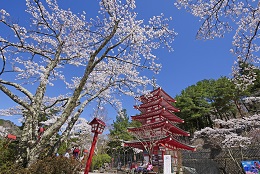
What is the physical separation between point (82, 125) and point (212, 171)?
12.7 meters

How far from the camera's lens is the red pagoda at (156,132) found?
49.2ft

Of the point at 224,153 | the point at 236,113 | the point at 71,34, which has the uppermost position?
the point at 236,113

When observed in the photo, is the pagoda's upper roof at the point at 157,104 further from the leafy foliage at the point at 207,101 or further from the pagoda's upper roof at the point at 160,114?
the leafy foliage at the point at 207,101

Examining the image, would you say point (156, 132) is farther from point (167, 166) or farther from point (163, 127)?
point (167, 166)

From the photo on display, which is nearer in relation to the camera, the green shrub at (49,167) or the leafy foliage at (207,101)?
the green shrub at (49,167)

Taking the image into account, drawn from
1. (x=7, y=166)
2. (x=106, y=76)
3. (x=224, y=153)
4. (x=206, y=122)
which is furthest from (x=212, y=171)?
(x=206, y=122)

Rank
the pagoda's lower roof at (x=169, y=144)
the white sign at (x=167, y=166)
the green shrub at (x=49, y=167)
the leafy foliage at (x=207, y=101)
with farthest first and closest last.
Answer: the leafy foliage at (x=207, y=101) < the pagoda's lower roof at (x=169, y=144) < the white sign at (x=167, y=166) < the green shrub at (x=49, y=167)

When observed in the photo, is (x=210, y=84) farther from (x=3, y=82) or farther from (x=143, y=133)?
(x=3, y=82)

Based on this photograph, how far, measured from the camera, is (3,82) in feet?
17.1

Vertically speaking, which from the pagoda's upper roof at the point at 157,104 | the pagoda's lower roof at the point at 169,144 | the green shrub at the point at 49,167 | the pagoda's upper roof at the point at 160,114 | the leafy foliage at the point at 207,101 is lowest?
the green shrub at the point at 49,167

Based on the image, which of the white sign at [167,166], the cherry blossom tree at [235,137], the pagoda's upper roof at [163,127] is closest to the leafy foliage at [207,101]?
the cherry blossom tree at [235,137]

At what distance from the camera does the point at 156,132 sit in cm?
1677

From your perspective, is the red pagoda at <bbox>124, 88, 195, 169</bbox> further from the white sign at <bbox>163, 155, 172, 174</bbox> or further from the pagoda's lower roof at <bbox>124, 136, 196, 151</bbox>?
the white sign at <bbox>163, 155, 172, 174</bbox>

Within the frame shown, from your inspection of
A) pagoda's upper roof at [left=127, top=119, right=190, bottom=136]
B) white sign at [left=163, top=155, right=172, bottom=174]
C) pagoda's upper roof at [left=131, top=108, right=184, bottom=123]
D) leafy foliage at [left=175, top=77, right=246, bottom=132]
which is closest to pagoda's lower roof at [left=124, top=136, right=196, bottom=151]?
pagoda's upper roof at [left=127, top=119, right=190, bottom=136]
